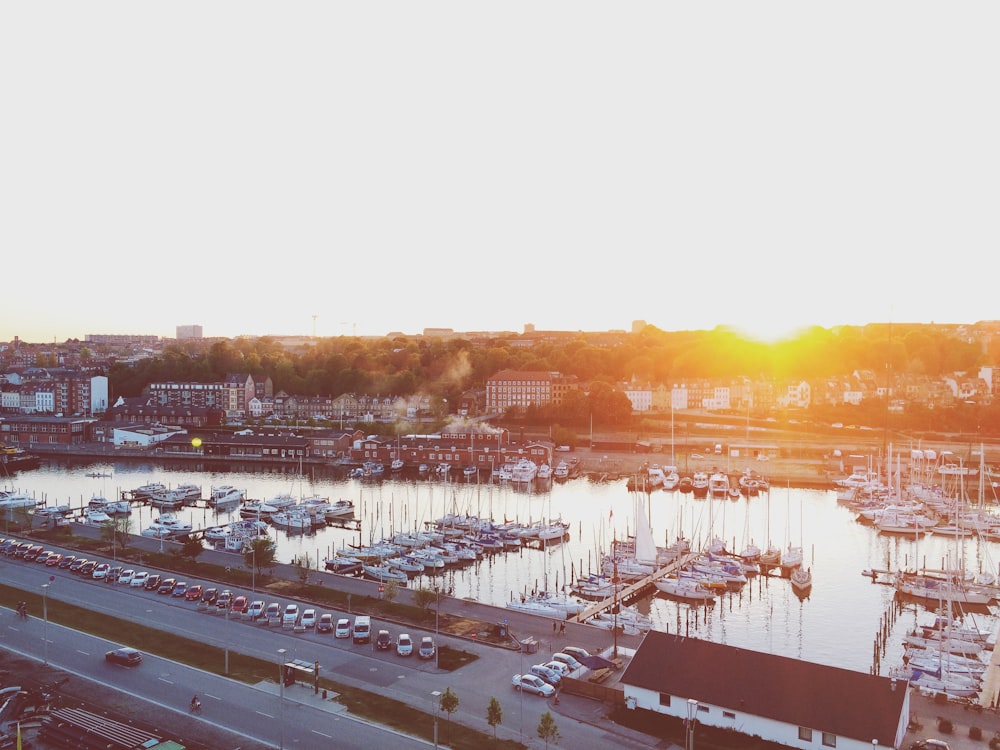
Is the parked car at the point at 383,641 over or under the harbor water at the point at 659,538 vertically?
over

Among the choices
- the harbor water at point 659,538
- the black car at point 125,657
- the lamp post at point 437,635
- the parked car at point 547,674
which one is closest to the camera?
the parked car at point 547,674

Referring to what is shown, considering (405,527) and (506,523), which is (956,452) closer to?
(506,523)

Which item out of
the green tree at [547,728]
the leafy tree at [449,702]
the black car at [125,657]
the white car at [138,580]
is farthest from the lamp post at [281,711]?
the white car at [138,580]

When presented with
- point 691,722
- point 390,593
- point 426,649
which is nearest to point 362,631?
point 426,649

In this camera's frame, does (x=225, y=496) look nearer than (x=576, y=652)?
No

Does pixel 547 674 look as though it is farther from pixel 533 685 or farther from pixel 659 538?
pixel 659 538

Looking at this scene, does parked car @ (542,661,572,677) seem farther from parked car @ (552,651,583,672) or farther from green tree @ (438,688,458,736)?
green tree @ (438,688,458,736)

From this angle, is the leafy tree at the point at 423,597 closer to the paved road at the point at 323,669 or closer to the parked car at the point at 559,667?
the paved road at the point at 323,669
